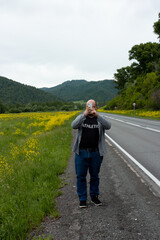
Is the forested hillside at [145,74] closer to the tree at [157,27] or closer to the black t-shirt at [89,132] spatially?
the tree at [157,27]

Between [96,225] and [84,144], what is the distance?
4.22 ft

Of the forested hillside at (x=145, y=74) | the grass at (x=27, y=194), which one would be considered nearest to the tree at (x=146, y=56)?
the forested hillside at (x=145, y=74)

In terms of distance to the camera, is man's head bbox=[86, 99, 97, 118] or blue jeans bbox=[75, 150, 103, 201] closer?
man's head bbox=[86, 99, 97, 118]

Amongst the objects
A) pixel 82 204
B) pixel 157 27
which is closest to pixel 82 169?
pixel 82 204

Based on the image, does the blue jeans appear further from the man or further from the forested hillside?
the forested hillside

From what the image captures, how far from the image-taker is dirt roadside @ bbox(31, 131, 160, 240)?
2.71 meters

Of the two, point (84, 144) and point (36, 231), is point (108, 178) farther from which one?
point (36, 231)

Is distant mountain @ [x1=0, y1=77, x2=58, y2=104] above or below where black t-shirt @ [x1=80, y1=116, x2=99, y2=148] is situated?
above

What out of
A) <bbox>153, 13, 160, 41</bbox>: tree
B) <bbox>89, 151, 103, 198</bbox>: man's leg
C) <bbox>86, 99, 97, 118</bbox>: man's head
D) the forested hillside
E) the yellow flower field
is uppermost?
<bbox>153, 13, 160, 41</bbox>: tree

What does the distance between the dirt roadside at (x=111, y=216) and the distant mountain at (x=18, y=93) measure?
130 metres

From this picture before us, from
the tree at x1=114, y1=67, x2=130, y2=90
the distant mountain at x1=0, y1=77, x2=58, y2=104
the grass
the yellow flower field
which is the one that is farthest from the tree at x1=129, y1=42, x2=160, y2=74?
the distant mountain at x1=0, y1=77, x2=58, y2=104

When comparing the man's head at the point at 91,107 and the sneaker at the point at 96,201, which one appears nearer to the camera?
the man's head at the point at 91,107

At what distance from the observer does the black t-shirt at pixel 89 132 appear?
3475mm

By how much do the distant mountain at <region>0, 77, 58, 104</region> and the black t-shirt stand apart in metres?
131
